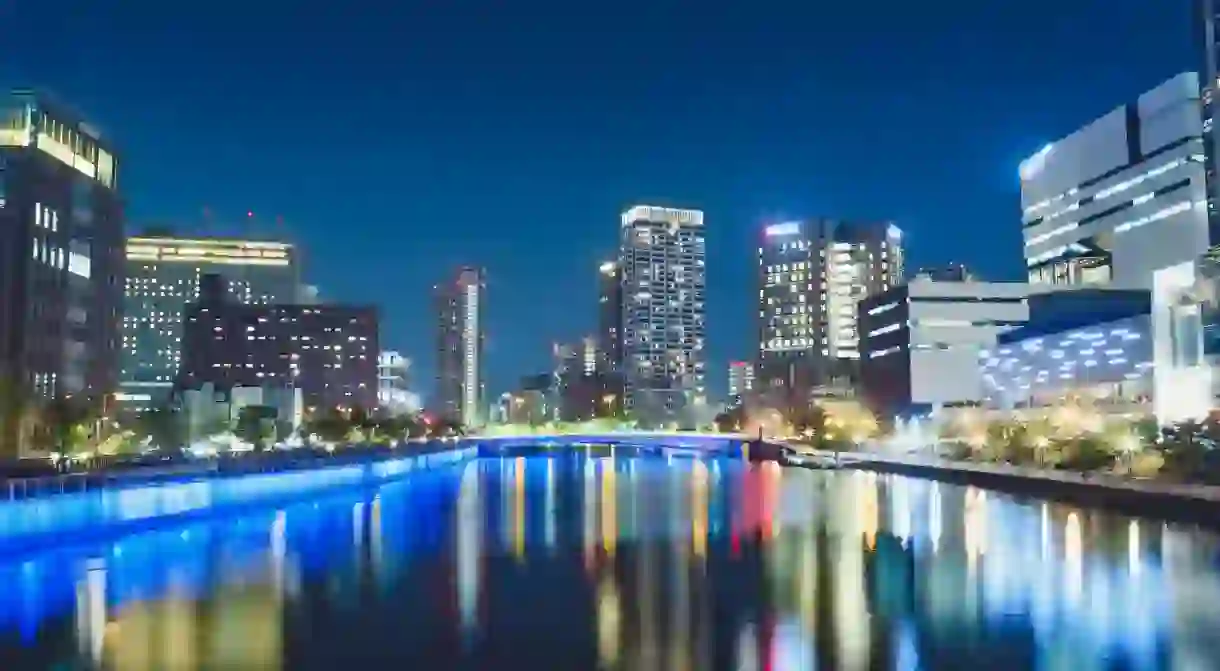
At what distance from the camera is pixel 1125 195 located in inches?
4291

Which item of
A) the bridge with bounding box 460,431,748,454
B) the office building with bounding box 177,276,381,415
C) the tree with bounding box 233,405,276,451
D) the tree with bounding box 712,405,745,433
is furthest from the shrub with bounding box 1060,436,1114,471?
the office building with bounding box 177,276,381,415

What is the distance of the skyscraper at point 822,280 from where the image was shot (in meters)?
188

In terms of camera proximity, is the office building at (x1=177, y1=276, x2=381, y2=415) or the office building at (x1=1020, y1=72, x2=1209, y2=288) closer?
the office building at (x1=1020, y1=72, x2=1209, y2=288)

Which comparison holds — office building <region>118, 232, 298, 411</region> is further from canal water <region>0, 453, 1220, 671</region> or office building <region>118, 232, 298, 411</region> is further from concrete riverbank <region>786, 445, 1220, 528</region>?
canal water <region>0, 453, 1220, 671</region>

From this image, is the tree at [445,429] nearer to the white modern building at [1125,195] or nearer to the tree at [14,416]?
the white modern building at [1125,195]

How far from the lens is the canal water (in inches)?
557

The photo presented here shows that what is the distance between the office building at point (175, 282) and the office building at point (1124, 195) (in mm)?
108964

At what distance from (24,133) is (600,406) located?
114 m

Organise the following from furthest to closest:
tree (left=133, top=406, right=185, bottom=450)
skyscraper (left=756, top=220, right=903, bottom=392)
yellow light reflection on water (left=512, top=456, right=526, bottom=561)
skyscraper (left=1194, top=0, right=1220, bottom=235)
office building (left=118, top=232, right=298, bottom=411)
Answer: skyscraper (left=756, top=220, right=903, bottom=392)
office building (left=118, top=232, right=298, bottom=411)
skyscraper (left=1194, top=0, right=1220, bottom=235)
tree (left=133, top=406, right=185, bottom=450)
yellow light reflection on water (left=512, top=456, right=526, bottom=561)

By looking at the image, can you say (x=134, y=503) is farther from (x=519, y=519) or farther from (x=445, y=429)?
(x=445, y=429)

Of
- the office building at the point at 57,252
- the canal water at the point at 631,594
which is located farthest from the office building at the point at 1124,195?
the office building at the point at 57,252

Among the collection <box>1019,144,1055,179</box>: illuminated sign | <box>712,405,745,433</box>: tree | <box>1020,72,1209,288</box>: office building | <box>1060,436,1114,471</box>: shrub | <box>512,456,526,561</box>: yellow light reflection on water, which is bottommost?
<box>512,456,526,561</box>: yellow light reflection on water

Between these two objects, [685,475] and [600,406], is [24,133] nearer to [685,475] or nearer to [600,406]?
[685,475]

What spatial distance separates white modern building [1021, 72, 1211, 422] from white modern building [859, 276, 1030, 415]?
27.2 feet
